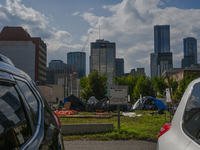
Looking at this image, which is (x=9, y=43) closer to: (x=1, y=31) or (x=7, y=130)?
(x=1, y=31)

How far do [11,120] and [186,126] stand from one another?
60.8 inches

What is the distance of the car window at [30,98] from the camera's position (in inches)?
83.6

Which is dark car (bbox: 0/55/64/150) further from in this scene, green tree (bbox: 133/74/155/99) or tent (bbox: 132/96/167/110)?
green tree (bbox: 133/74/155/99)

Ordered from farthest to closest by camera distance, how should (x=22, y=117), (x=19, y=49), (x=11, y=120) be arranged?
(x=19, y=49)
(x=22, y=117)
(x=11, y=120)

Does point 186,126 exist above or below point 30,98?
below

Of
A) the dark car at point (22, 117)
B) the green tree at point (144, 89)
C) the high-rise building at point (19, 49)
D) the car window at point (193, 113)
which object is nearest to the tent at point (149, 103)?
the green tree at point (144, 89)

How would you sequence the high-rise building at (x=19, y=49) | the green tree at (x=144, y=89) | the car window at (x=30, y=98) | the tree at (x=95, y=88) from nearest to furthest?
1. the car window at (x=30, y=98)
2. the tree at (x=95, y=88)
3. the green tree at (x=144, y=89)
4. the high-rise building at (x=19, y=49)

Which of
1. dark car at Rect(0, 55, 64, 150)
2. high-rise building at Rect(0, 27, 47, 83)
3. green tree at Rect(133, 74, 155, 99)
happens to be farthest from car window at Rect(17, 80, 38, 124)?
high-rise building at Rect(0, 27, 47, 83)

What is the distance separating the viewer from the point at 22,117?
1933mm

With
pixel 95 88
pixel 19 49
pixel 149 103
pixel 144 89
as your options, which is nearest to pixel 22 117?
pixel 149 103

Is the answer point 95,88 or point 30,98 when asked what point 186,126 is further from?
point 95,88

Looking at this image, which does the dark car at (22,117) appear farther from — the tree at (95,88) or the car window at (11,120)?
the tree at (95,88)

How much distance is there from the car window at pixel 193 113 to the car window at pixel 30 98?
1340 mm

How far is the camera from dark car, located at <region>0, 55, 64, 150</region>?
166 centimetres
